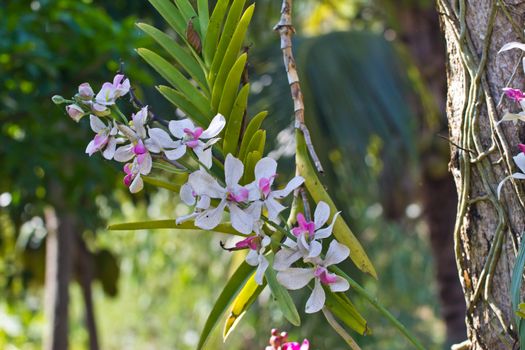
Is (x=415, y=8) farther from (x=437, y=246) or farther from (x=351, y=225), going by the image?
(x=351, y=225)

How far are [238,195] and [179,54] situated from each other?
0.28 meters

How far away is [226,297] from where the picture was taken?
1.06 meters

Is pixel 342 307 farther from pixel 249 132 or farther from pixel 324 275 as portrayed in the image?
pixel 249 132

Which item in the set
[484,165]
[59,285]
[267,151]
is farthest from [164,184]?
[59,285]

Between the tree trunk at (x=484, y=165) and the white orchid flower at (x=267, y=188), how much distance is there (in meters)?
0.27

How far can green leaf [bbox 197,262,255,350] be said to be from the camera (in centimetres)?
104

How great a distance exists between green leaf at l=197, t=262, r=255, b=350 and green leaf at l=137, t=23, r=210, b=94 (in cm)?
24

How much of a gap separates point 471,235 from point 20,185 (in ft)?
6.27

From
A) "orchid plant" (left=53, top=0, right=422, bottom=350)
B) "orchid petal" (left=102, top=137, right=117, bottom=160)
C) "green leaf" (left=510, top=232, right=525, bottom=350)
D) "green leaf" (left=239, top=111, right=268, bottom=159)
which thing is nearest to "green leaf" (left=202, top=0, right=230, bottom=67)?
"orchid plant" (left=53, top=0, right=422, bottom=350)

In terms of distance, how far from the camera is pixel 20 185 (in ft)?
8.79

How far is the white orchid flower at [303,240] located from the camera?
914mm

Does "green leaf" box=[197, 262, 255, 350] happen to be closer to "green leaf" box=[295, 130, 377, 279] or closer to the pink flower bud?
"green leaf" box=[295, 130, 377, 279]

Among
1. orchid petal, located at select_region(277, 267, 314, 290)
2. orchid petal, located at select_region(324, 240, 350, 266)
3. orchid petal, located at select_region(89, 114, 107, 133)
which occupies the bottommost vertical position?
orchid petal, located at select_region(277, 267, 314, 290)

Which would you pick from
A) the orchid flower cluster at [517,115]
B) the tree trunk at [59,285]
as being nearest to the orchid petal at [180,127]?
the orchid flower cluster at [517,115]
